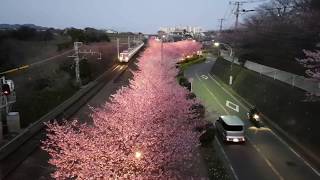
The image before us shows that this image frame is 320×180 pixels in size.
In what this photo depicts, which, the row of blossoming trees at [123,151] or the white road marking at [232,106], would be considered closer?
the row of blossoming trees at [123,151]

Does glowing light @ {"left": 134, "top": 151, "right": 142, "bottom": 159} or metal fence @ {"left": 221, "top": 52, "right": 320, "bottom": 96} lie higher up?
glowing light @ {"left": 134, "top": 151, "right": 142, "bottom": 159}

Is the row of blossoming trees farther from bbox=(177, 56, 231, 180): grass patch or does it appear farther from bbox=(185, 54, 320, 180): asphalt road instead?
bbox=(185, 54, 320, 180): asphalt road

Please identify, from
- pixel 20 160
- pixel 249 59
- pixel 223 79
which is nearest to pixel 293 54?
pixel 249 59

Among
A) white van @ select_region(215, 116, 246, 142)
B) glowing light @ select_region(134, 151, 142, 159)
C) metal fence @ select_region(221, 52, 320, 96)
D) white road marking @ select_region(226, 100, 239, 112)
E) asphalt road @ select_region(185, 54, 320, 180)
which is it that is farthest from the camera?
white road marking @ select_region(226, 100, 239, 112)

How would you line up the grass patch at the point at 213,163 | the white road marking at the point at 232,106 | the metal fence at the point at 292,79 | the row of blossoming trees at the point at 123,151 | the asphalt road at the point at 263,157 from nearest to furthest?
the row of blossoming trees at the point at 123,151
the grass patch at the point at 213,163
the asphalt road at the point at 263,157
the metal fence at the point at 292,79
the white road marking at the point at 232,106

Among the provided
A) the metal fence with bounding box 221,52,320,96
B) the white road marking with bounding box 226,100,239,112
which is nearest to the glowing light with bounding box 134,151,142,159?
the metal fence with bounding box 221,52,320,96

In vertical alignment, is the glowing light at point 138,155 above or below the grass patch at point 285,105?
above

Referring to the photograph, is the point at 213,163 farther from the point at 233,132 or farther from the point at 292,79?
the point at 292,79

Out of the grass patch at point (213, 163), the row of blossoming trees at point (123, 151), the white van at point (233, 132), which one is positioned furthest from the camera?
the white van at point (233, 132)

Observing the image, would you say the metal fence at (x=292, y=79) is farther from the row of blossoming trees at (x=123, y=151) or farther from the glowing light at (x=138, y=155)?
the glowing light at (x=138, y=155)

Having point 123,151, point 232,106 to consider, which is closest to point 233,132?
point 232,106

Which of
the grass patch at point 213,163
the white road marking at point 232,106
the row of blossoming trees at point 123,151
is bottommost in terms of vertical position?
the white road marking at point 232,106

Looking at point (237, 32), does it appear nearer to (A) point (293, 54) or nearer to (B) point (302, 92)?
(A) point (293, 54)

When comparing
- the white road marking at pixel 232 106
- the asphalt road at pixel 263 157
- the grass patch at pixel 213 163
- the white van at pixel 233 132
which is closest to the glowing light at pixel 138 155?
the grass patch at pixel 213 163
